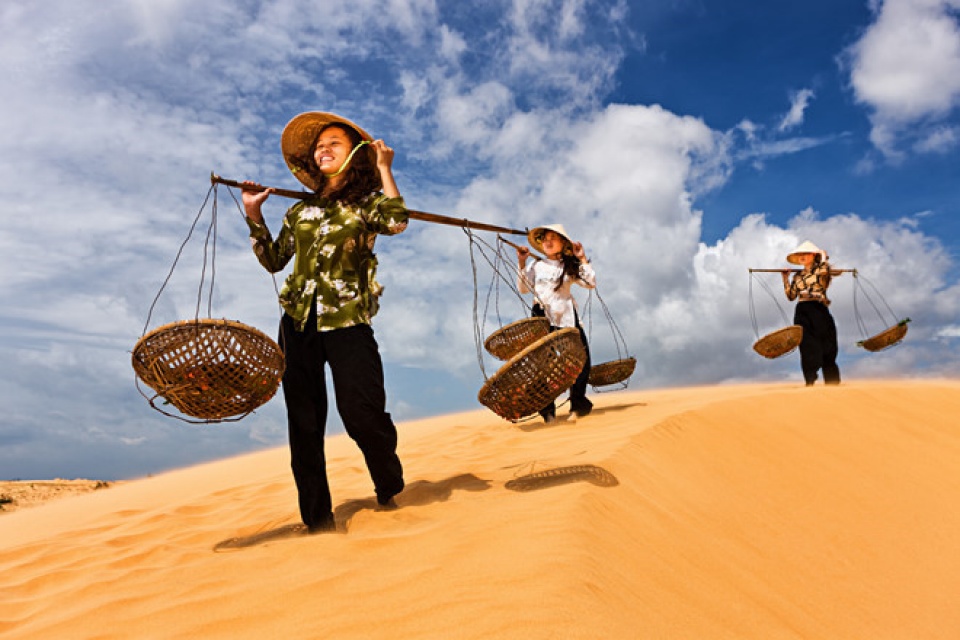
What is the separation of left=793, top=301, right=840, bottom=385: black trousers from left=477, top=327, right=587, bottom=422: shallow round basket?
6.70 metres

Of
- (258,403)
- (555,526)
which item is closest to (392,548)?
(555,526)

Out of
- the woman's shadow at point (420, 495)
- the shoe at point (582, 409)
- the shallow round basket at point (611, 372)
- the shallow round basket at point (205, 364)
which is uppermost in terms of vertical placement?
the shallow round basket at point (205, 364)

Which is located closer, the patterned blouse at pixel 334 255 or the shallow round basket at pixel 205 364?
the shallow round basket at pixel 205 364

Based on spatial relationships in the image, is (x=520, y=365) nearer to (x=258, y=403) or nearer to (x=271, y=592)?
(x=258, y=403)

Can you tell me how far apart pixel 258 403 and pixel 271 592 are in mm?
969

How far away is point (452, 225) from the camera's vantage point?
14.0 ft

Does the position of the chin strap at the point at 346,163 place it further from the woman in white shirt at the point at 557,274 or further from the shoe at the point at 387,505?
the woman in white shirt at the point at 557,274

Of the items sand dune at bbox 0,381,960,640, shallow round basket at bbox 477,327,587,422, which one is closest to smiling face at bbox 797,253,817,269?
sand dune at bbox 0,381,960,640

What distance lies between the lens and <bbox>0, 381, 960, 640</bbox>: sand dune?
2396mm

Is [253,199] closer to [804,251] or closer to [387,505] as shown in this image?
[387,505]

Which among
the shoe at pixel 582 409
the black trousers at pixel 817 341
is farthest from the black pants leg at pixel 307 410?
the black trousers at pixel 817 341

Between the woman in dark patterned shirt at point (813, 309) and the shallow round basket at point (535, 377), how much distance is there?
22.0 feet

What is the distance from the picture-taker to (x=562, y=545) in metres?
2.68

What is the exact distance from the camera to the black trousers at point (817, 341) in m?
9.12
